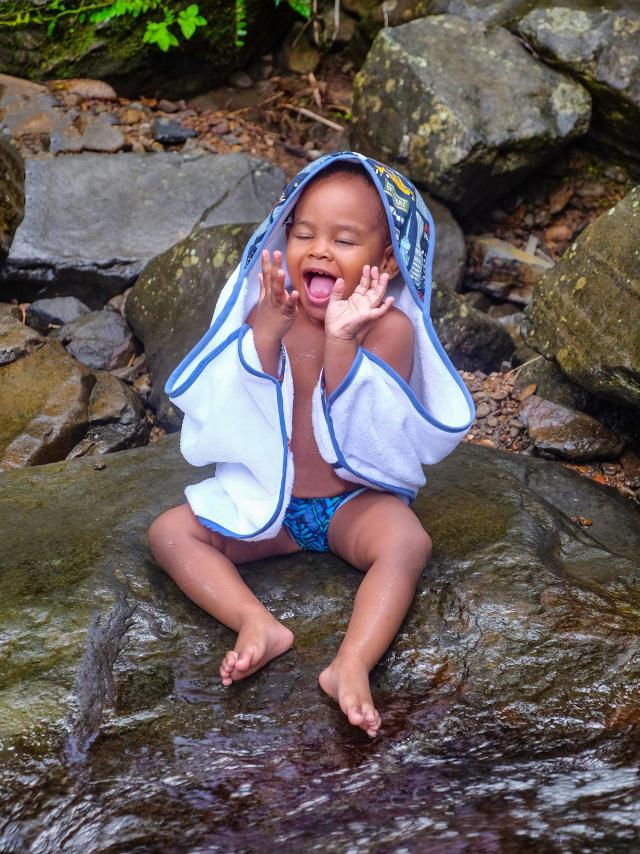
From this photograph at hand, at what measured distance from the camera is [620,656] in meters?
2.63

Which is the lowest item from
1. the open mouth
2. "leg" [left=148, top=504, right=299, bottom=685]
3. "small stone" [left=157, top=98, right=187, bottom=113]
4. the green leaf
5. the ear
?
"small stone" [left=157, top=98, right=187, bottom=113]

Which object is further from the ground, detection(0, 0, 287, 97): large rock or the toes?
detection(0, 0, 287, 97): large rock

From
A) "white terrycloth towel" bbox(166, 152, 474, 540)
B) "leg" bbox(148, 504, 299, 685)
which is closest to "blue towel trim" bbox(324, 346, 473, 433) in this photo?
"white terrycloth towel" bbox(166, 152, 474, 540)

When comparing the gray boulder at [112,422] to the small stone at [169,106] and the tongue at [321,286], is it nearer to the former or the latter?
the tongue at [321,286]

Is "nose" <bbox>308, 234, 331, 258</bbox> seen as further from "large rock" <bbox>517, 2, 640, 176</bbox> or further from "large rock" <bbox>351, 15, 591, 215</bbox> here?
"large rock" <bbox>517, 2, 640, 176</bbox>

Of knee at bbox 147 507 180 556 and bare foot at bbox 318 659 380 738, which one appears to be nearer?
bare foot at bbox 318 659 380 738

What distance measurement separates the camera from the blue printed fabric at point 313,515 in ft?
10.1

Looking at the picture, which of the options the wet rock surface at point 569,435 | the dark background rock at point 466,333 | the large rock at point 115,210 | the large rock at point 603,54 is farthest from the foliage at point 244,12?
the wet rock surface at point 569,435

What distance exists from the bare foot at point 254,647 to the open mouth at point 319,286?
0.96 m

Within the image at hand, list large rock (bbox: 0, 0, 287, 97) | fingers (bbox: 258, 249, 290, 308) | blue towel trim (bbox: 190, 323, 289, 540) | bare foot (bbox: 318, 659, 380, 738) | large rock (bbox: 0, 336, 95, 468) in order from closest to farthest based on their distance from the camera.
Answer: bare foot (bbox: 318, 659, 380, 738) < fingers (bbox: 258, 249, 290, 308) < blue towel trim (bbox: 190, 323, 289, 540) < large rock (bbox: 0, 336, 95, 468) < large rock (bbox: 0, 0, 287, 97)

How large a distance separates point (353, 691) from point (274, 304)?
3.62ft

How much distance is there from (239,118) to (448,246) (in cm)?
220

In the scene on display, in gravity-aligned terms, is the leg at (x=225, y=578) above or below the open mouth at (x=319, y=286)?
below

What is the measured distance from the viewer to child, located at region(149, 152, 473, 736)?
2.85 m
